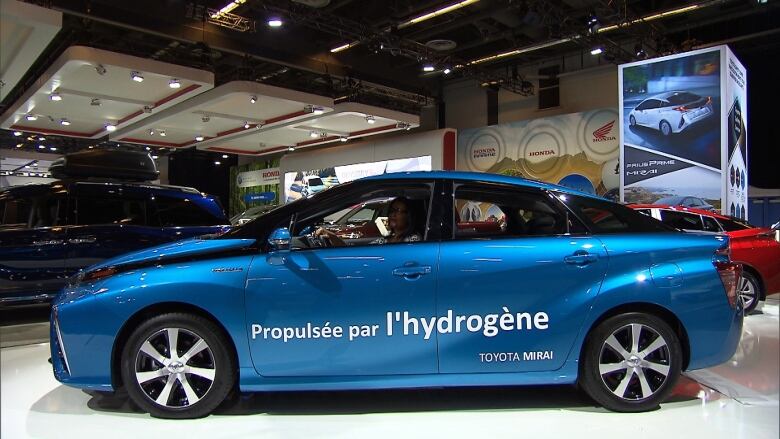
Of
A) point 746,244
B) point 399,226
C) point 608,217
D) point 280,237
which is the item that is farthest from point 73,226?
point 746,244

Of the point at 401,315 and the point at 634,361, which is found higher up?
the point at 401,315

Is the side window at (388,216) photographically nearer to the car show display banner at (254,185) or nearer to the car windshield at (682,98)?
the car windshield at (682,98)

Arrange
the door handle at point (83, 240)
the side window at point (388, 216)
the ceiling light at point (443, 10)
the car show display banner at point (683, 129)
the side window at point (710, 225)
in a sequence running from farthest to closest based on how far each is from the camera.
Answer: the ceiling light at point (443, 10) → the car show display banner at point (683, 129) → the side window at point (710, 225) → the door handle at point (83, 240) → the side window at point (388, 216)

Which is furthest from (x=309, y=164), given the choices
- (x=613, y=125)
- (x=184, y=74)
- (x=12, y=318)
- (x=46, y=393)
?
(x=46, y=393)

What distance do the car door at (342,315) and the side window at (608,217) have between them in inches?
35.7

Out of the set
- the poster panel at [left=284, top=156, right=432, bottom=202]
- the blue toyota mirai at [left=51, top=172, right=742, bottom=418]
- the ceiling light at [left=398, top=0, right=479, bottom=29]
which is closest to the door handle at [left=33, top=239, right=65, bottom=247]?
the blue toyota mirai at [left=51, top=172, right=742, bottom=418]

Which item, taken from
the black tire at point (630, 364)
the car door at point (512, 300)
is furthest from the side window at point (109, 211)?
the black tire at point (630, 364)

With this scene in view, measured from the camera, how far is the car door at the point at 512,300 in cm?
276

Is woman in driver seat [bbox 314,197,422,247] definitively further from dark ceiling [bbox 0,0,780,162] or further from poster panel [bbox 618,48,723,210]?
dark ceiling [bbox 0,0,780,162]

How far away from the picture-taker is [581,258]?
2.81m

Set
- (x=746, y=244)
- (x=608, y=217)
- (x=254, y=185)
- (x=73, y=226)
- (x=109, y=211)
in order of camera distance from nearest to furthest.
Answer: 1. (x=608, y=217)
2. (x=73, y=226)
3. (x=109, y=211)
4. (x=746, y=244)
5. (x=254, y=185)

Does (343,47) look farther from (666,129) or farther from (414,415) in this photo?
(414,415)

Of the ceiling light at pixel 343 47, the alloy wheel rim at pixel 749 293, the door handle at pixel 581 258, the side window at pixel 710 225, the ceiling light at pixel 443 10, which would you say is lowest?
the alloy wheel rim at pixel 749 293

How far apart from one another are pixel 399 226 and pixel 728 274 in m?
1.82
